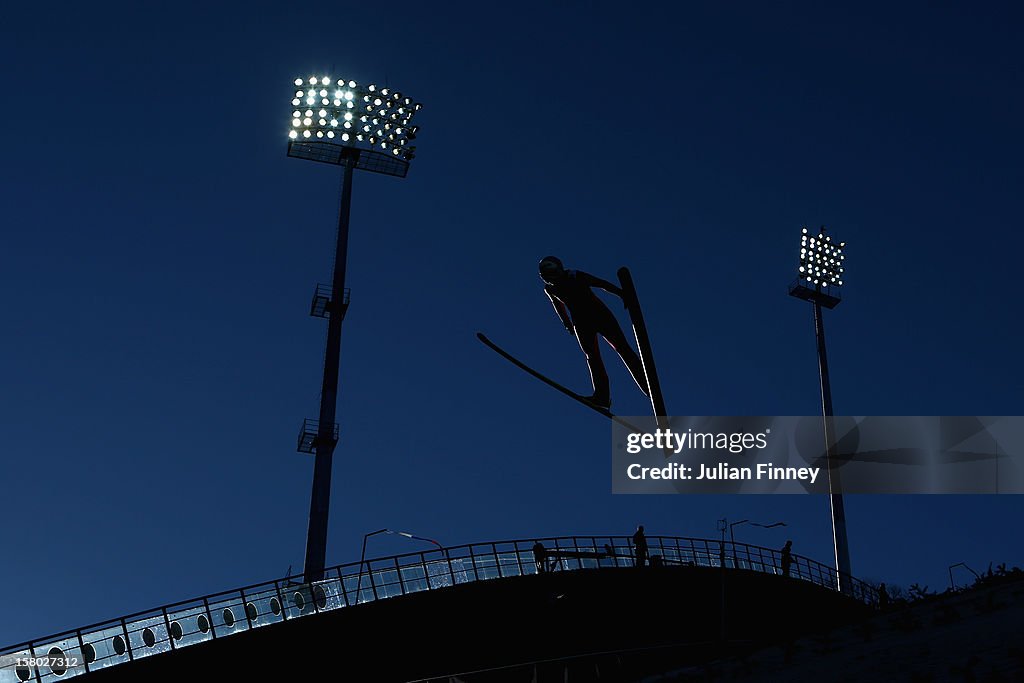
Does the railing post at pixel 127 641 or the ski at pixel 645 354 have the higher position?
the ski at pixel 645 354

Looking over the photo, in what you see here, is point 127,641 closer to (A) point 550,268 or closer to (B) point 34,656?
(B) point 34,656

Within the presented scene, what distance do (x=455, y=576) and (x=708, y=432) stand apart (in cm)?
1042

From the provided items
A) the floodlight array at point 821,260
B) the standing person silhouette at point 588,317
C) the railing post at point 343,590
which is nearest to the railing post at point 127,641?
the railing post at point 343,590

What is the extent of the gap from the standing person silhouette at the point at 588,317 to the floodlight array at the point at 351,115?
37.5 meters

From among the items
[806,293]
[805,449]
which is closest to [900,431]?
[805,449]

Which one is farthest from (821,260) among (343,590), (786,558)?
(343,590)

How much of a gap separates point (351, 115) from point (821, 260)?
37.5 metres

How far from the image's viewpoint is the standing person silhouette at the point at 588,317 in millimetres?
21250

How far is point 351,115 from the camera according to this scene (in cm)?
5731

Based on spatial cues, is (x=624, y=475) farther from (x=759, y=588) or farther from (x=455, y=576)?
(x=759, y=588)

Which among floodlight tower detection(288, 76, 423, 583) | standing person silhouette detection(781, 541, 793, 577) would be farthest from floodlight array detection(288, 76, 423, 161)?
standing person silhouette detection(781, 541, 793, 577)

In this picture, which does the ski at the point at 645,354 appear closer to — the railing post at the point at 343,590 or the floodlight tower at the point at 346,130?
the railing post at the point at 343,590

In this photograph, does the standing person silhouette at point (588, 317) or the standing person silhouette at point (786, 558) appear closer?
the standing person silhouette at point (588, 317)

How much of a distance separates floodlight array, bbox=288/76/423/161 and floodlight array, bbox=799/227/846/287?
32388 millimetres
